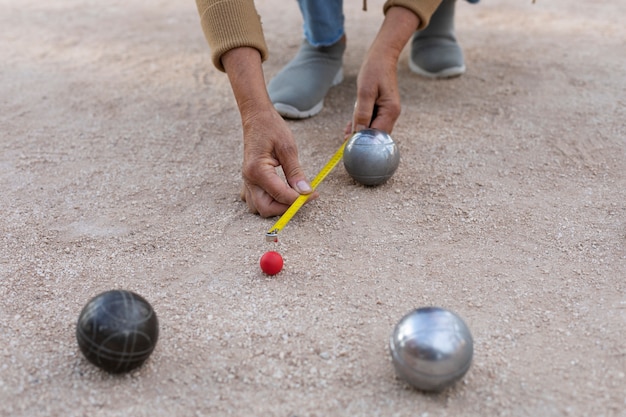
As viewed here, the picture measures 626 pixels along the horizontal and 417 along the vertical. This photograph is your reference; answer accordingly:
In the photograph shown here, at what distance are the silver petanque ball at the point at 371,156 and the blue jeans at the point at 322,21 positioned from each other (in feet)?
3.62

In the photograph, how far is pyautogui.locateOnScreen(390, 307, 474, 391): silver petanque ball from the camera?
5.91 ft

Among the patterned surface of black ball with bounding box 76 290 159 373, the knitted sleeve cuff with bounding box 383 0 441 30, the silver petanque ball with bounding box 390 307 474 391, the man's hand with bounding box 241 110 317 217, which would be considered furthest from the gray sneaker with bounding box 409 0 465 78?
the patterned surface of black ball with bounding box 76 290 159 373

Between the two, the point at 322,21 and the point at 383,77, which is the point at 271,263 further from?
the point at 322,21

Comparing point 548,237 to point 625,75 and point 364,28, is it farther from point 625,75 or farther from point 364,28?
point 364,28

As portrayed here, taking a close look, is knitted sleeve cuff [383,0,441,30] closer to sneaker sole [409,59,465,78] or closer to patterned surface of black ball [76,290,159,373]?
sneaker sole [409,59,465,78]

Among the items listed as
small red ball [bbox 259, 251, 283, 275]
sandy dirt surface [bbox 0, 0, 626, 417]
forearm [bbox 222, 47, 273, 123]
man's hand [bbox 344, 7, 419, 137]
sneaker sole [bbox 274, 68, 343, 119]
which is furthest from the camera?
sneaker sole [bbox 274, 68, 343, 119]

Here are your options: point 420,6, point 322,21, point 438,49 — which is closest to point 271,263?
point 420,6

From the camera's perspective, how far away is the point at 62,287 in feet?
7.88

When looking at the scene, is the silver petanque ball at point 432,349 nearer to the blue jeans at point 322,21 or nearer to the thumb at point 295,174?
the thumb at point 295,174

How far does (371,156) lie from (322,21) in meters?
1.27

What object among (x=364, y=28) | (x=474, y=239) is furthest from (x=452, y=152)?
(x=364, y=28)

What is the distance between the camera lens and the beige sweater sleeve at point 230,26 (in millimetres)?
2773

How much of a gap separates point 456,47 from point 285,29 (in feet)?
4.80

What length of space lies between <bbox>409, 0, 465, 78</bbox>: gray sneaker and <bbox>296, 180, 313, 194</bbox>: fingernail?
1753 millimetres
